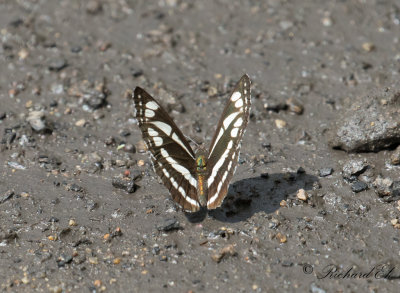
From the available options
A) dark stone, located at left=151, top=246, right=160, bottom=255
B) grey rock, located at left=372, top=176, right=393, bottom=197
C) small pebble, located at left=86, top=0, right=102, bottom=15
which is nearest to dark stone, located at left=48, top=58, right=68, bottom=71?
small pebble, located at left=86, top=0, right=102, bottom=15

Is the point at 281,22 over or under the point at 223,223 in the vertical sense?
over

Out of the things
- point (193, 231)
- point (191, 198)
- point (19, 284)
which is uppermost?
point (191, 198)

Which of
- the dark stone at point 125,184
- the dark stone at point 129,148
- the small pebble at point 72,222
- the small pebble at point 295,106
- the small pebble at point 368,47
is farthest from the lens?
the small pebble at point 368,47

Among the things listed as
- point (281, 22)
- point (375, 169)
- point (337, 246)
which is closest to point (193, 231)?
point (337, 246)

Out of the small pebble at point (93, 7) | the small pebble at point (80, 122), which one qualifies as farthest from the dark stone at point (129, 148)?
the small pebble at point (93, 7)

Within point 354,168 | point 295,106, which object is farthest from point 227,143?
point 295,106

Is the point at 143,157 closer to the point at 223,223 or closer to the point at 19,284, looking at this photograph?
the point at 223,223

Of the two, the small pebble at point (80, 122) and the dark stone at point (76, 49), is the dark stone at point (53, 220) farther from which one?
the dark stone at point (76, 49)
